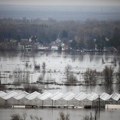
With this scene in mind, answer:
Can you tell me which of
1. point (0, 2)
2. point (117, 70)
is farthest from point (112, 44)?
point (0, 2)

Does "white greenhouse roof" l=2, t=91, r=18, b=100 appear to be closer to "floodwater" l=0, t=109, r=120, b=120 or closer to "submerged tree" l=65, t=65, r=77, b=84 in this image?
"floodwater" l=0, t=109, r=120, b=120

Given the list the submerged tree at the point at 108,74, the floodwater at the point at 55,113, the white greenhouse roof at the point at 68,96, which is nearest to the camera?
the floodwater at the point at 55,113

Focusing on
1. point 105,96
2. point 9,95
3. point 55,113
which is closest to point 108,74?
point 105,96

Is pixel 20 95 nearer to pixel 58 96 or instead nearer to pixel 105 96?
pixel 58 96

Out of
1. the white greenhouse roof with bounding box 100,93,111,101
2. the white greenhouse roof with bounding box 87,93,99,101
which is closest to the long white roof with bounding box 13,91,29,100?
the white greenhouse roof with bounding box 87,93,99,101

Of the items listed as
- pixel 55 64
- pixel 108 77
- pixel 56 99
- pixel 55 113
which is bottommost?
pixel 55 113

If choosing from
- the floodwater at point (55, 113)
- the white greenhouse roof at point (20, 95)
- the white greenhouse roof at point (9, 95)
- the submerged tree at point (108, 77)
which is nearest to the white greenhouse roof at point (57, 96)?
the floodwater at point (55, 113)

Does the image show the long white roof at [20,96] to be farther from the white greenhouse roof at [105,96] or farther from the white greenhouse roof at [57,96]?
the white greenhouse roof at [105,96]
